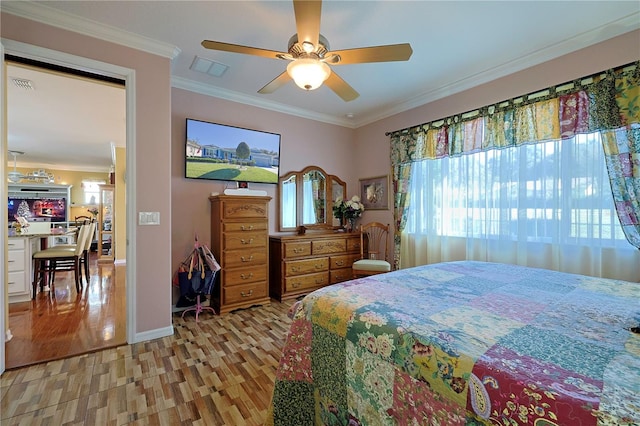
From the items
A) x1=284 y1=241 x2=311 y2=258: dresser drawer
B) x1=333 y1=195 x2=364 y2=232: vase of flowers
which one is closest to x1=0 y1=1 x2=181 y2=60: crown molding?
x1=284 y1=241 x2=311 y2=258: dresser drawer

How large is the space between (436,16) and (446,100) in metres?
1.46

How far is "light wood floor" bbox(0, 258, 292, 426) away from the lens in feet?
5.24

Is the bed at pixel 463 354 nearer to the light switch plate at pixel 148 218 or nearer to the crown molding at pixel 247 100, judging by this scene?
the light switch plate at pixel 148 218

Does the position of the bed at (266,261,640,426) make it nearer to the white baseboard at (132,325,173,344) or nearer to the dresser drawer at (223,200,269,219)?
the white baseboard at (132,325,173,344)

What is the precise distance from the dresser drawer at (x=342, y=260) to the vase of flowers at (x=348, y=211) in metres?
0.52

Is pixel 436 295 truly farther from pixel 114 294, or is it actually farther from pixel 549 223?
pixel 114 294

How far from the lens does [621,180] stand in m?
2.21

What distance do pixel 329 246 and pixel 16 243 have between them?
407cm

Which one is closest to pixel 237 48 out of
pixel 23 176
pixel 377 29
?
pixel 377 29

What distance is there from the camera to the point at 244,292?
331cm

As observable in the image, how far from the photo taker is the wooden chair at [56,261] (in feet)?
12.8

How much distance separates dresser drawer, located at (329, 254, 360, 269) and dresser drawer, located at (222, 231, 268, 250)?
1080 millimetres

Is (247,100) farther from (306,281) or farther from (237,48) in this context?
(306,281)

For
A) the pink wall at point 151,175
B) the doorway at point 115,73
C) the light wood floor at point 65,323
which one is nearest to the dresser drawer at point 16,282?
the light wood floor at point 65,323
